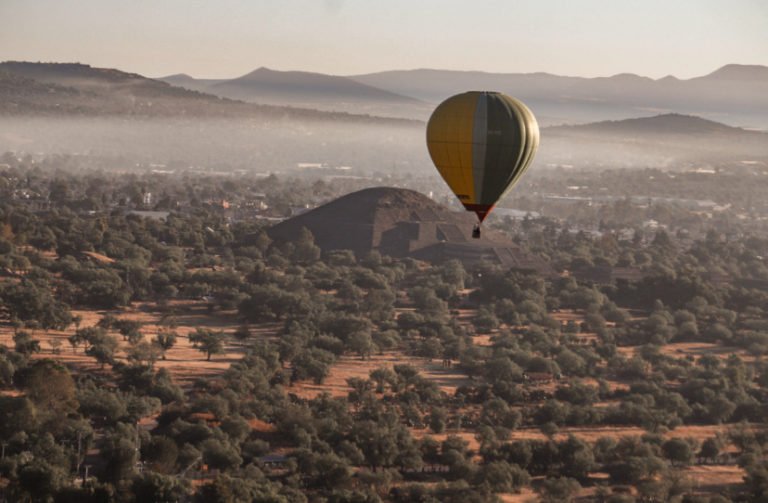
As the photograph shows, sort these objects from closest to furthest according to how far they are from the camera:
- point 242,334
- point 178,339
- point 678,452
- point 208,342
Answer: point 678,452 → point 208,342 → point 178,339 → point 242,334

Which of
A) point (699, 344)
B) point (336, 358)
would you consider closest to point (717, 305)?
point (699, 344)

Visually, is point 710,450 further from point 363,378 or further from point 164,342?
point 164,342

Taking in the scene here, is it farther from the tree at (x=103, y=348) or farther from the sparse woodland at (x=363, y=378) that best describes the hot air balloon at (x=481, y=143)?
the tree at (x=103, y=348)

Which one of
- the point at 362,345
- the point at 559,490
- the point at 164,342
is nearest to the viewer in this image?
the point at 559,490

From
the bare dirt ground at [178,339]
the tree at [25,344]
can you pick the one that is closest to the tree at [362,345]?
the bare dirt ground at [178,339]

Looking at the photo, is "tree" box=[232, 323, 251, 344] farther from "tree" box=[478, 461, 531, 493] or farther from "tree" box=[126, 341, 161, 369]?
"tree" box=[478, 461, 531, 493]

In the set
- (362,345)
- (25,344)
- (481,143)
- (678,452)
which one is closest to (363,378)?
(362,345)

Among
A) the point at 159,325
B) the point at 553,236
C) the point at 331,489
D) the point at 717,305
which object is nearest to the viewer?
the point at 331,489

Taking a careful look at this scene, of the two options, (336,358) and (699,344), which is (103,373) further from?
(699,344)
